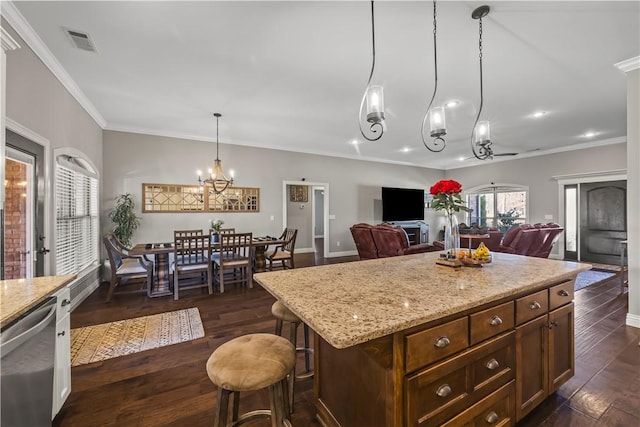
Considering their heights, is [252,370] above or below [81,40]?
below

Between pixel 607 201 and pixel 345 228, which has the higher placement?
pixel 607 201

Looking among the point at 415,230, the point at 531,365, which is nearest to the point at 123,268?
the point at 531,365

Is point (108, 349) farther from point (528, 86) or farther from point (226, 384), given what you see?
point (528, 86)

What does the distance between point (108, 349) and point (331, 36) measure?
11.7 ft

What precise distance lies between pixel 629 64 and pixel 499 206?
19.8 ft

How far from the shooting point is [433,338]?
1142 millimetres

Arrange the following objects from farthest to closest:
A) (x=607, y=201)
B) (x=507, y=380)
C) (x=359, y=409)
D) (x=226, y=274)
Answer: (x=607, y=201), (x=226, y=274), (x=507, y=380), (x=359, y=409)

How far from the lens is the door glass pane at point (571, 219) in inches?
264

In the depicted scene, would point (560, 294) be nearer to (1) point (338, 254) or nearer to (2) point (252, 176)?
(2) point (252, 176)

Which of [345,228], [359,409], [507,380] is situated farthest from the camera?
[345,228]

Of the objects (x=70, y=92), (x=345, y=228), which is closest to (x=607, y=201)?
(x=345, y=228)

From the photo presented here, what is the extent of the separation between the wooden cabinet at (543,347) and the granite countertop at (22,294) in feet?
Answer: 7.98

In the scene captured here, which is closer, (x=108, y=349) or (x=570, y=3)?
(x=570, y=3)

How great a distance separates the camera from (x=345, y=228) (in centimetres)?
777
